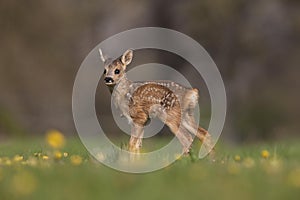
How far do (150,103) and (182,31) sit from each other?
63.5ft

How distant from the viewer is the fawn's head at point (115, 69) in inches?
411

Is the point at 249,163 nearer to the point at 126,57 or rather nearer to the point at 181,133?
the point at 181,133

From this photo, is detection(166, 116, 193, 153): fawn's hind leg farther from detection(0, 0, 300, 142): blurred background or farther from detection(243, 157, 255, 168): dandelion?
detection(0, 0, 300, 142): blurred background

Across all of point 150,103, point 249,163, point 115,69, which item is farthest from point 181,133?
point 249,163

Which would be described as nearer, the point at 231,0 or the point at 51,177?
the point at 51,177

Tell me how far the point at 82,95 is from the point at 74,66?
15172 mm

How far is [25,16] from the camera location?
30.5 metres

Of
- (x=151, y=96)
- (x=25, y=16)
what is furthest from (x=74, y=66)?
(x=151, y=96)

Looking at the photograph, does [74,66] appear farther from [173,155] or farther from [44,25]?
[173,155]

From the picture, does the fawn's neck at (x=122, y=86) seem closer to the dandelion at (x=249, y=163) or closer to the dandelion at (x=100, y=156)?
the dandelion at (x=100, y=156)

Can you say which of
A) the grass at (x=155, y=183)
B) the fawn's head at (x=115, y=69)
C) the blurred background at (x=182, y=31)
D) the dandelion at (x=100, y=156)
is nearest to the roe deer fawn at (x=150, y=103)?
the fawn's head at (x=115, y=69)

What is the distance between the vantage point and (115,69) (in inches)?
412

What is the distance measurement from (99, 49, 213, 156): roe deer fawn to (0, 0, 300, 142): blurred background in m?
17.2

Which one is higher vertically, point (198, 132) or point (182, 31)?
point (182, 31)
